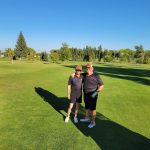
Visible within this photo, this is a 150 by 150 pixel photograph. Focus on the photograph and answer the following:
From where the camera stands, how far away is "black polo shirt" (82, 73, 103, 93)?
7598 mm

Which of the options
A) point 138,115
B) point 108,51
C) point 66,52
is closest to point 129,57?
point 108,51

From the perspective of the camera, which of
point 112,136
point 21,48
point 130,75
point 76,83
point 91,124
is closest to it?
point 112,136

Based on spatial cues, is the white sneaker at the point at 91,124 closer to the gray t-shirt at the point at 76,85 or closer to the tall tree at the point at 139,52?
the gray t-shirt at the point at 76,85

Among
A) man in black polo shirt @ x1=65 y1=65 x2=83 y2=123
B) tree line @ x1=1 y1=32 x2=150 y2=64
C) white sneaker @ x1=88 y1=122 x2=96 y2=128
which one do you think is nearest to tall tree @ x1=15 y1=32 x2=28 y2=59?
tree line @ x1=1 y1=32 x2=150 y2=64

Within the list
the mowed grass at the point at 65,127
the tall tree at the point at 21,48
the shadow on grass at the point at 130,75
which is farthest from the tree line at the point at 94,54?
the mowed grass at the point at 65,127

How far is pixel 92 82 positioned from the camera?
25.0 ft

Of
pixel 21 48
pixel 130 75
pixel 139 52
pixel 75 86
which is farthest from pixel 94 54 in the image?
pixel 75 86

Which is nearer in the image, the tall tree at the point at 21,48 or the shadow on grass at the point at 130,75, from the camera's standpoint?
the shadow on grass at the point at 130,75

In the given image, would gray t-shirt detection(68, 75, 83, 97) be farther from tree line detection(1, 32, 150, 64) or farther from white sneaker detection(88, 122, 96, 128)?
tree line detection(1, 32, 150, 64)

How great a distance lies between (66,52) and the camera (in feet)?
247

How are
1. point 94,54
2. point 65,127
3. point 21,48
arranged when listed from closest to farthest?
point 65,127 < point 21,48 < point 94,54

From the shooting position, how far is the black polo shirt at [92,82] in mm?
7598

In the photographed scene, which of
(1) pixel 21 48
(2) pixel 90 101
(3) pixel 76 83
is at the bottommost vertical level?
(2) pixel 90 101

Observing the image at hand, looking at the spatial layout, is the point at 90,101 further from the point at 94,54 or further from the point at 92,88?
the point at 94,54
